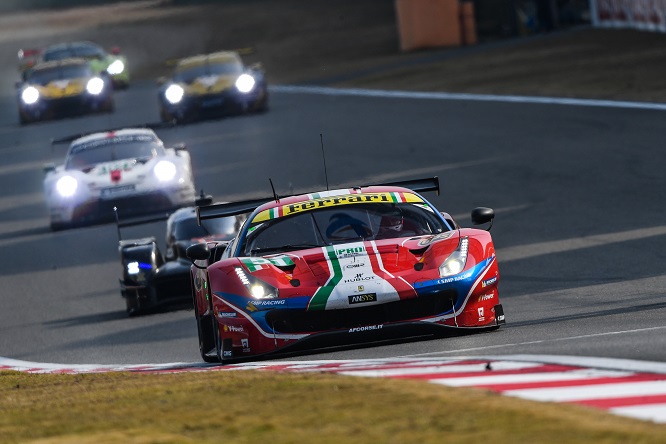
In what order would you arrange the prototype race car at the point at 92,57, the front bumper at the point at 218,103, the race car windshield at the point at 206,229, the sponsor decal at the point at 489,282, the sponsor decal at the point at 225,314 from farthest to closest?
the prototype race car at the point at 92,57 < the front bumper at the point at 218,103 < the race car windshield at the point at 206,229 < the sponsor decal at the point at 489,282 < the sponsor decal at the point at 225,314

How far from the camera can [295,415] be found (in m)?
6.39

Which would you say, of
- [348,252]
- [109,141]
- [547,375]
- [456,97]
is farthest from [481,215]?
[456,97]

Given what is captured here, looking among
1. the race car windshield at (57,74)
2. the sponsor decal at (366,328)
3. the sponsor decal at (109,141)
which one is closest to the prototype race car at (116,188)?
the sponsor decal at (109,141)

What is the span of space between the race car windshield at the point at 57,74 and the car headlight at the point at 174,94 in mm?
5193

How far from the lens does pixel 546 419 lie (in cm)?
577

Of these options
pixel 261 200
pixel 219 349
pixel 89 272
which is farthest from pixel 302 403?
pixel 89 272

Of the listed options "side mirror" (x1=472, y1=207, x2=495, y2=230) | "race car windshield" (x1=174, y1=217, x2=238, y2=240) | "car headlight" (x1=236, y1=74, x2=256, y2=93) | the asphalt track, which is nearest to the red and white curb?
the asphalt track

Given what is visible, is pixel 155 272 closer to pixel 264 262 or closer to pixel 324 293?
pixel 264 262

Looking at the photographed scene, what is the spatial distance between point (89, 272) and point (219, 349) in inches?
307

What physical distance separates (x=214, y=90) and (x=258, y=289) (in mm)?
22782

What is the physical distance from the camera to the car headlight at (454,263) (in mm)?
Result: 9438

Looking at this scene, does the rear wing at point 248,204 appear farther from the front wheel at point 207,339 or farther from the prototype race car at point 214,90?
the prototype race car at point 214,90

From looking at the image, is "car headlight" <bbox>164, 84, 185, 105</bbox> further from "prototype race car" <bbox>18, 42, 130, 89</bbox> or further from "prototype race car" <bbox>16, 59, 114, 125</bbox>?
"prototype race car" <bbox>18, 42, 130, 89</bbox>

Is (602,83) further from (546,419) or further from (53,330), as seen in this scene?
(546,419)
